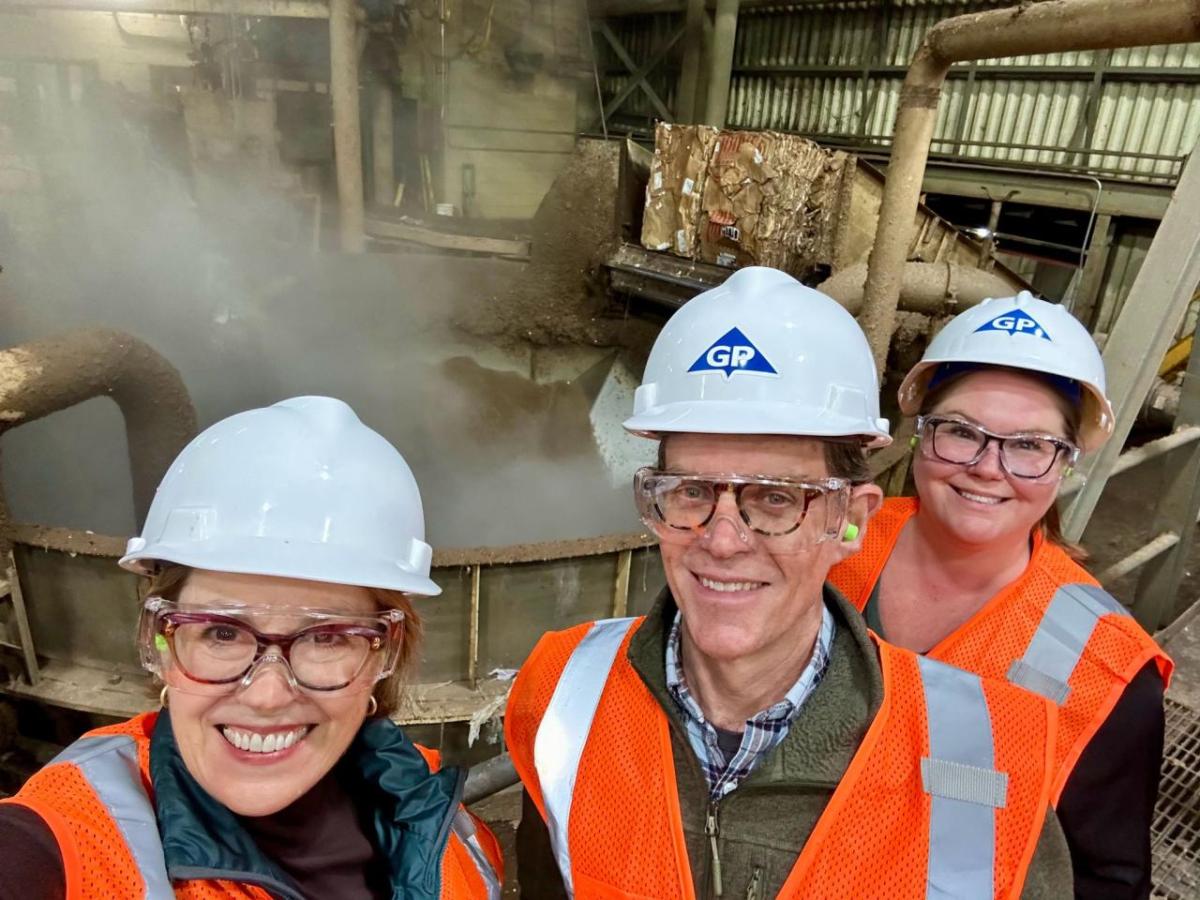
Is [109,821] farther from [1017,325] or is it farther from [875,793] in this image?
[1017,325]

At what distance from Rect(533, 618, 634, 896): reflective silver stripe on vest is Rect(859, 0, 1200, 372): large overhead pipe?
357 centimetres

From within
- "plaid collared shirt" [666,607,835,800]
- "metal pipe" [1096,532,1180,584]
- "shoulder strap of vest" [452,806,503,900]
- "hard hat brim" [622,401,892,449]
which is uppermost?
"hard hat brim" [622,401,892,449]

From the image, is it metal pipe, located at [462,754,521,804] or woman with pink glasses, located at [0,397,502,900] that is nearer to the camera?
woman with pink glasses, located at [0,397,502,900]

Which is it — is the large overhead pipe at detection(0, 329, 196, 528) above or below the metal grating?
above

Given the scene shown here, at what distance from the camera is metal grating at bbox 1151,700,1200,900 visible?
2.63m

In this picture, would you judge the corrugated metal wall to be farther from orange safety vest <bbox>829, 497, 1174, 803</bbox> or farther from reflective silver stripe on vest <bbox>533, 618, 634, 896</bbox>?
reflective silver stripe on vest <bbox>533, 618, 634, 896</bbox>

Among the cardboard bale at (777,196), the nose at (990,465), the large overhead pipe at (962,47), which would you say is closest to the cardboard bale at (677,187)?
the cardboard bale at (777,196)

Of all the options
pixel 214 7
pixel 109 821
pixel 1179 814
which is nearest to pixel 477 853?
pixel 109 821

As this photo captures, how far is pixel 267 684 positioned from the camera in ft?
4.16

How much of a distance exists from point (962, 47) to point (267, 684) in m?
4.90

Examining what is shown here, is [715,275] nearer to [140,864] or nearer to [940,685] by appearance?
[940,685]

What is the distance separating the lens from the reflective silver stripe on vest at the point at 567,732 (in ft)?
4.91

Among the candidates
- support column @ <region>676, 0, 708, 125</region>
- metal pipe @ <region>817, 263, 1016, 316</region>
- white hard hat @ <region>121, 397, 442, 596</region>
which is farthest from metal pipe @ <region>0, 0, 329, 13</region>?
white hard hat @ <region>121, 397, 442, 596</region>

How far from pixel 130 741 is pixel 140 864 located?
24 cm
